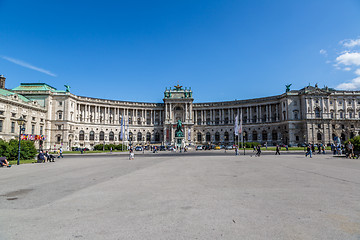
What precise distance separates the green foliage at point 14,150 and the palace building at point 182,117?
1260 inches

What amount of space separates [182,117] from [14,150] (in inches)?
3161

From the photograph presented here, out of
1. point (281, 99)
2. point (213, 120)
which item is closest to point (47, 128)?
point (213, 120)

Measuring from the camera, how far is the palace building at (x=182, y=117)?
7675 centimetres

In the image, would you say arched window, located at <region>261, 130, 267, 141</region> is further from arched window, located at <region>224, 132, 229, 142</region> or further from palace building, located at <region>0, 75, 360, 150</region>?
arched window, located at <region>224, 132, 229, 142</region>

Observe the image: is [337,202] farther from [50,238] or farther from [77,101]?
[77,101]

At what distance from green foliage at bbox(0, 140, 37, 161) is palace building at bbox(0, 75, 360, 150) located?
31998 millimetres

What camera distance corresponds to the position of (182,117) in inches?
4092

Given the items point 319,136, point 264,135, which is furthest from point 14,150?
point 319,136

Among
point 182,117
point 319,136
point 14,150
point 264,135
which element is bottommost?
point 14,150

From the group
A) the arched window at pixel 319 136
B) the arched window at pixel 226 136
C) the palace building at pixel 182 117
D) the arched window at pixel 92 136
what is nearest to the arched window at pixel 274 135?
the palace building at pixel 182 117

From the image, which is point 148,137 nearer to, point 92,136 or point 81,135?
point 92,136

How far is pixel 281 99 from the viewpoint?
91125 millimetres

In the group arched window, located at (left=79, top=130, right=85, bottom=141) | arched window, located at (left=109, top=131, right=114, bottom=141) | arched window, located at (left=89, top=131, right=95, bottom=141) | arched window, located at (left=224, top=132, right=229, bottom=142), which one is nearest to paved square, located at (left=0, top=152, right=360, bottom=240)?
arched window, located at (left=79, top=130, right=85, bottom=141)

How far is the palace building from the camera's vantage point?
76.8 metres
